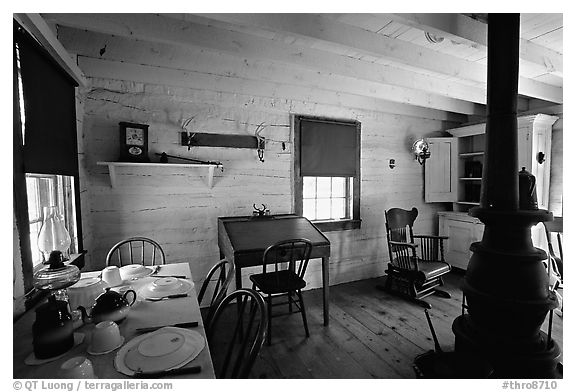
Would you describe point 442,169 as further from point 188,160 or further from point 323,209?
point 188,160

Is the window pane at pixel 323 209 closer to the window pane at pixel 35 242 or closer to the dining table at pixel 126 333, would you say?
the dining table at pixel 126 333

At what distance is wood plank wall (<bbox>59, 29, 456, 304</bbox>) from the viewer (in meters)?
2.62

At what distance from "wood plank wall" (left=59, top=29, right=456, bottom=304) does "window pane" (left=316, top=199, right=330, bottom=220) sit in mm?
250

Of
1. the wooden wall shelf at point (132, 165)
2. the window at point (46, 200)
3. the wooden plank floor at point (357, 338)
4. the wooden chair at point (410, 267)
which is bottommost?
the wooden plank floor at point (357, 338)

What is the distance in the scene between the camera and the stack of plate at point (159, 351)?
102 centimetres

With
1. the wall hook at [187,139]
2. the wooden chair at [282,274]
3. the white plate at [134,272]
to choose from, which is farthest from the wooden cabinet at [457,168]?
the white plate at [134,272]

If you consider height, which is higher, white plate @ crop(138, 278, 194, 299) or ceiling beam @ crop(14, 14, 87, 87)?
ceiling beam @ crop(14, 14, 87, 87)

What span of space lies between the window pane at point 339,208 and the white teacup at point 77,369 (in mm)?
3179

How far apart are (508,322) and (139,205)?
9.93 ft

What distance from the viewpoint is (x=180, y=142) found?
299cm

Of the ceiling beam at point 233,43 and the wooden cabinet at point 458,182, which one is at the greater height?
the ceiling beam at point 233,43

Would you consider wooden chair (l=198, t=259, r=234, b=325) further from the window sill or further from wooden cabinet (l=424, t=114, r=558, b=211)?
wooden cabinet (l=424, t=114, r=558, b=211)

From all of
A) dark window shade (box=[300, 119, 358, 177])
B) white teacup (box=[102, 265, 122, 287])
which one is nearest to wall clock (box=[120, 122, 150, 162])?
white teacup (box=[102, 265, 122, 287])

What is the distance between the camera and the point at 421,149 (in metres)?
4.07
